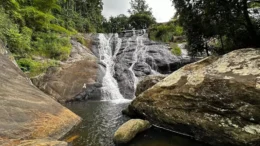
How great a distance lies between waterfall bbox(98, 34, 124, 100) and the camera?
2090 cm

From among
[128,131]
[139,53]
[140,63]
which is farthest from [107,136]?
[139,53]

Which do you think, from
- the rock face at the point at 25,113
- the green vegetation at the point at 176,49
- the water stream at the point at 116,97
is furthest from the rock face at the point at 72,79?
the green vegetation at the point at 176,49

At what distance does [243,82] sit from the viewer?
7371 mm

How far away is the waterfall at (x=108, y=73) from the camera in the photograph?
2090 cm

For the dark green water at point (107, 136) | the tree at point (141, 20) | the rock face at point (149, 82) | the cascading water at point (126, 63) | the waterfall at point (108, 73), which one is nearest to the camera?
the dark green water at point (107, 136)

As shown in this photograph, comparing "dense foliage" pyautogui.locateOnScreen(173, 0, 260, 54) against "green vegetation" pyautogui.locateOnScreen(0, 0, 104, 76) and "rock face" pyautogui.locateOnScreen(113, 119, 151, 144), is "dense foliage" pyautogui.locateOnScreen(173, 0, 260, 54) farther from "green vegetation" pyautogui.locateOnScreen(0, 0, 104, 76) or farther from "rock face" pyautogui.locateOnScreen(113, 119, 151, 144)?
"green vegetation" pyautogui.locateOnScreen(0, 0, 104, 76)

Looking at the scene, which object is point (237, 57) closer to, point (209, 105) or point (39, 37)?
point (209, 105)

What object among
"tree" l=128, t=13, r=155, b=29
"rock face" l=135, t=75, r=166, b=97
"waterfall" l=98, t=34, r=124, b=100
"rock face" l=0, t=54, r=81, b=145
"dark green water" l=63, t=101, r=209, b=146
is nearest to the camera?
"rock face" l=0, t=54, r=81, b=145

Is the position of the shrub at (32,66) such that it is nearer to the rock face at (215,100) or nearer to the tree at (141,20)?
the rock face at (215,100)

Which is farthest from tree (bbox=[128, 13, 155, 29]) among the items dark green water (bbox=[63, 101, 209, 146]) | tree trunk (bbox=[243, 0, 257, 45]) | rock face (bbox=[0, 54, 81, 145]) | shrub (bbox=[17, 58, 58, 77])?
rock face (bbox=[0, 54, 81, 145])

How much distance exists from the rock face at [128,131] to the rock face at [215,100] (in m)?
1.08

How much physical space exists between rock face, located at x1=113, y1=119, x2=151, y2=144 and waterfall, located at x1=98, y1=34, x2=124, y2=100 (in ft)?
36.2

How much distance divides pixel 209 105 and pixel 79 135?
539 cm

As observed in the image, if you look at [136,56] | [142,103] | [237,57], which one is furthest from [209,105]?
[136,56]
